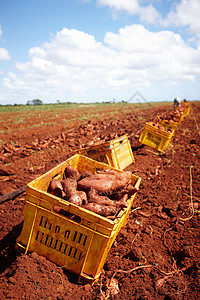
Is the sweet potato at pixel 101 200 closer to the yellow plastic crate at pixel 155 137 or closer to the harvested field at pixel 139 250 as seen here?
the harvested field at pixel 139 250

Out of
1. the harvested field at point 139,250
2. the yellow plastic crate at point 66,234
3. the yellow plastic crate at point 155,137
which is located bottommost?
the harvested field at point 139,250

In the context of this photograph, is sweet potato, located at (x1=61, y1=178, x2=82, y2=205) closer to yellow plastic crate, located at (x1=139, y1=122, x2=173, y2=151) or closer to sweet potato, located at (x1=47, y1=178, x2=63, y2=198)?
sweet potato, located at (x1=47, y1=178, x2=63, y2=198)

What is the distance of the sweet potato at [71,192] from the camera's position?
2.54 metres

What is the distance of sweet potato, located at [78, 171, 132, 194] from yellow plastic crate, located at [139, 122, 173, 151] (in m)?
4.17

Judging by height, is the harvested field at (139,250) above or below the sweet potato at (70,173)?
below

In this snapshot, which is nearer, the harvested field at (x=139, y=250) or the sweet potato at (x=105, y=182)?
the harvested field at (x=139, y=250)

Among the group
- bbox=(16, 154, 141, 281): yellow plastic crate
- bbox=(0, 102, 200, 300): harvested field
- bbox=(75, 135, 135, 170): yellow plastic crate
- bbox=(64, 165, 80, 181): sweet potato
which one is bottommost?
bbox=(0, 102, 200, 300): harvested field

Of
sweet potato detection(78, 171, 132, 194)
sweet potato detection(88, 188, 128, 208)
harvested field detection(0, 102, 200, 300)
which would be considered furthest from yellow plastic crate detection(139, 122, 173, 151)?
sweet potato detection(88, 188, 128, 208)

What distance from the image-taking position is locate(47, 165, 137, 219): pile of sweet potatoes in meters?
2.59

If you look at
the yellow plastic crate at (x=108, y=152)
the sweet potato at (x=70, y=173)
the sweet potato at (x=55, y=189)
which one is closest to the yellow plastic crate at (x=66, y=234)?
the sweet potato at (x=55, y=189)

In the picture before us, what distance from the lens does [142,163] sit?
6074 mm

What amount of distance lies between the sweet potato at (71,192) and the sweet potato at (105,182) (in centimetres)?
17

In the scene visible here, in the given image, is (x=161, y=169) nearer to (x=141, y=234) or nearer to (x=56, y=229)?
(x=141, y=234)

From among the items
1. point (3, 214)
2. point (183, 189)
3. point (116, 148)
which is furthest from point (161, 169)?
point (3, 214)
